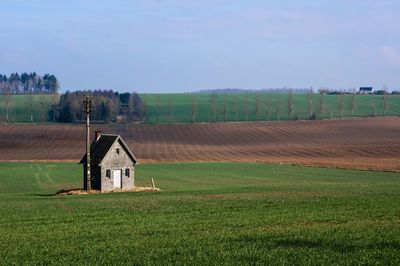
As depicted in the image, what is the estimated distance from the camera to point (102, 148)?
58.5 meters

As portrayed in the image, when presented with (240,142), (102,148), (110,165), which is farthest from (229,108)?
(110,165)

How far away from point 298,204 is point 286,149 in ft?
241

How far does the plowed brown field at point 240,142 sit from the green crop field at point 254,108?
17068mm

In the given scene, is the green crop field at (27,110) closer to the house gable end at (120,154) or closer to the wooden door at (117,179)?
the house gable end at (120,154)

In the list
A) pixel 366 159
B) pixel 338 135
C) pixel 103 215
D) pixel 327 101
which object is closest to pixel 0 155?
pixel 366 159

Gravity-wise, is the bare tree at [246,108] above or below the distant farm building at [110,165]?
above

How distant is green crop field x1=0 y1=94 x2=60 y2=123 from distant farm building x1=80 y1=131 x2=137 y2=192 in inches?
3656

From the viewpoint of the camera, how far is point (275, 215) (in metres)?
27.5

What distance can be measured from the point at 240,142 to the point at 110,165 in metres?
59.2

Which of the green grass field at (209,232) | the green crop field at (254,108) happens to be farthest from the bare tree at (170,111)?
the green grass field at (209,232)

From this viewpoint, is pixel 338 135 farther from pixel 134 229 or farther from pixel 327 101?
pixel 134 229

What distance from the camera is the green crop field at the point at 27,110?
499ft

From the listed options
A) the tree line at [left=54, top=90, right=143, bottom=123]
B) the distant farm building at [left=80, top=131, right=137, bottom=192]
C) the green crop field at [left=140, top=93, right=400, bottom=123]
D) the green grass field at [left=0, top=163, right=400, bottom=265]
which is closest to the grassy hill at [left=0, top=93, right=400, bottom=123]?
the green crop field at [left=140, top=93, right=400, bottom=123]

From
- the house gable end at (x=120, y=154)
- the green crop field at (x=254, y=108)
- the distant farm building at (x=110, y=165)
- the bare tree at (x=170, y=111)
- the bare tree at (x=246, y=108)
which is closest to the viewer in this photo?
the distant farm building at (x=110, y=165)
